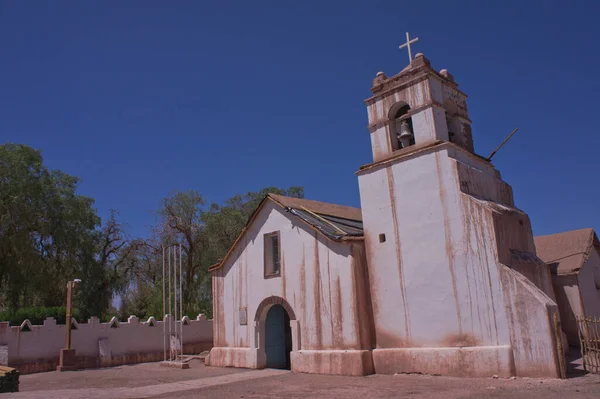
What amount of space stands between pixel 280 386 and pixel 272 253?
607 cm

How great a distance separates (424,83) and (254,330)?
34.8ft

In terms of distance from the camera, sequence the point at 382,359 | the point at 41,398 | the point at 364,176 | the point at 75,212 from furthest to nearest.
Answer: the point at 75,212, the point at 364,176, the point at 382,359, the point at 41,398

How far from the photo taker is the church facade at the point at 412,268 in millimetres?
12305

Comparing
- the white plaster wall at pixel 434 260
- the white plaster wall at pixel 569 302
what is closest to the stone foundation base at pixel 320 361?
the white plaster wall at pixel 434 260

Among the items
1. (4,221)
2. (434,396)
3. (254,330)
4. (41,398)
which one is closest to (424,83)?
(434,396)

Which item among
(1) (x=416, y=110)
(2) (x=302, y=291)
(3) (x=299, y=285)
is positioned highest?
(1) (x=416, y=110)

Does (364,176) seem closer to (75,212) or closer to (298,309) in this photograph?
(298,309)

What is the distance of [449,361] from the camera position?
12867 mm

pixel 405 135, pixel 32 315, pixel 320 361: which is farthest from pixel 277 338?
pixel 32 315

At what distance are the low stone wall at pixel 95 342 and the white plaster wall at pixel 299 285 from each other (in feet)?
9.23

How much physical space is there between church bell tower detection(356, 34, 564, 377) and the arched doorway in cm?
522

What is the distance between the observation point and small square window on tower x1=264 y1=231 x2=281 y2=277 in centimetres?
1798

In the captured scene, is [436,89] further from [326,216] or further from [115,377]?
[115,377]

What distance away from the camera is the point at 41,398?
32.6 feet
